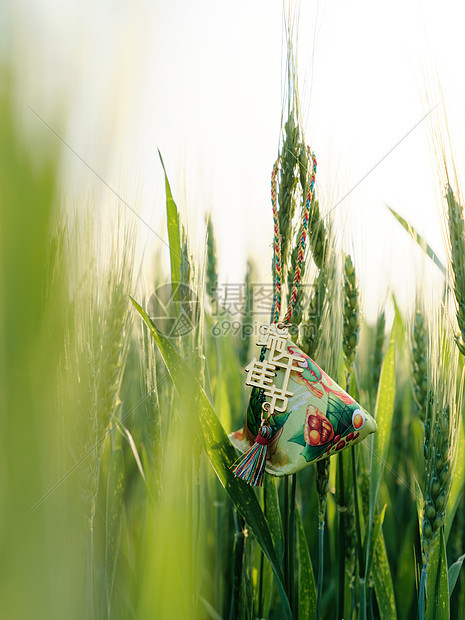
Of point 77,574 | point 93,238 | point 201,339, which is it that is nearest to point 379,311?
point 201,339

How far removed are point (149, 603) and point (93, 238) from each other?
236mm

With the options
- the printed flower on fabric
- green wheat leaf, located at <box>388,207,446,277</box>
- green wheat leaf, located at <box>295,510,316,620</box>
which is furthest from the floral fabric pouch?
green wheat leaf, located at <box>388,207,446,277</box>

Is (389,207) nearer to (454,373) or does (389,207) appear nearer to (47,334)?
(454,373)

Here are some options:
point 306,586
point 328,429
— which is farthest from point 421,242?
point 306,586

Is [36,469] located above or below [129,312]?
below

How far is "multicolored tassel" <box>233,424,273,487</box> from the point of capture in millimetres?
321

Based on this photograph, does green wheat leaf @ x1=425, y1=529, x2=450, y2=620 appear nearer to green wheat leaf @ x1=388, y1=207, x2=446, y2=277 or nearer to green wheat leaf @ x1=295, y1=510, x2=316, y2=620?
green wheat leaf @ x1=295, y1=510, x2=316, y2=620

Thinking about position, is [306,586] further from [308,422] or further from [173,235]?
[173,235]

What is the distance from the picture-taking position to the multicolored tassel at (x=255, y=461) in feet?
1.05

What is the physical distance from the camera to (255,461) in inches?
12.8

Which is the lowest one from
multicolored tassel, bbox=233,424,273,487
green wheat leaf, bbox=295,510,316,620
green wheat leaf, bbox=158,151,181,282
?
green wheat leaf, bbox=295,510,316,620

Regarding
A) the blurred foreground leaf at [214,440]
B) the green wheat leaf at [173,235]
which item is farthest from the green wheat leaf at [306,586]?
the green wheat leaf at [173,235]

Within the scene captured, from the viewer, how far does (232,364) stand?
0.59m

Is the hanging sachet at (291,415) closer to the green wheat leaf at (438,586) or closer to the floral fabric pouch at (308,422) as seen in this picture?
the floral fabric pouch at (308,422)
